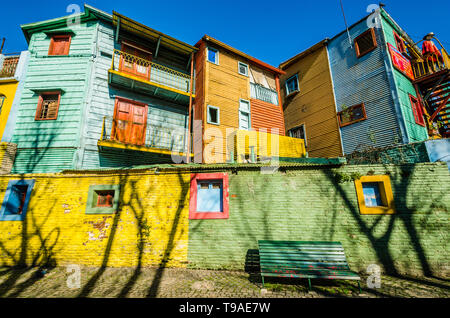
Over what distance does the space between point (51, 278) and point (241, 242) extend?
5795mm

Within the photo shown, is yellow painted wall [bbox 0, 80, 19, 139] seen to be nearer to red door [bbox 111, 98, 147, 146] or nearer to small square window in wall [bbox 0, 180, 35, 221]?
small square window in wall [bbox 0, 180, 35, 221]

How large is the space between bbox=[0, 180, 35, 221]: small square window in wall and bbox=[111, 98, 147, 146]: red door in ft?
11.9

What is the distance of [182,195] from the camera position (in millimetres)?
7125

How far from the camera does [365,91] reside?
459 inches

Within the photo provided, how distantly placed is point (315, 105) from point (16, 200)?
55.1 feet

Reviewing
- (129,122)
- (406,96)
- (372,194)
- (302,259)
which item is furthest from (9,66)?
(406,96)

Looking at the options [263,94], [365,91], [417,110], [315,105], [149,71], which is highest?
[263,94]

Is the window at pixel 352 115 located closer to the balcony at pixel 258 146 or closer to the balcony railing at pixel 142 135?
the balcony at pixel 258 146

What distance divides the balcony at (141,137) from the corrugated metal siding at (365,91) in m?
10.2

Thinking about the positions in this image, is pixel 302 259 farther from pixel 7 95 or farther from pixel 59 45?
pixel 59 45

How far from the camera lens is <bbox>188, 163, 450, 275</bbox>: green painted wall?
19.6 feet

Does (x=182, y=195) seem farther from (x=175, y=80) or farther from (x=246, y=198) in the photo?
(x=175, y=80)

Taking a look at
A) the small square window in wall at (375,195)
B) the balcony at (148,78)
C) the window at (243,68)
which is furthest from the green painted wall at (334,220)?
the window at (243,68)
